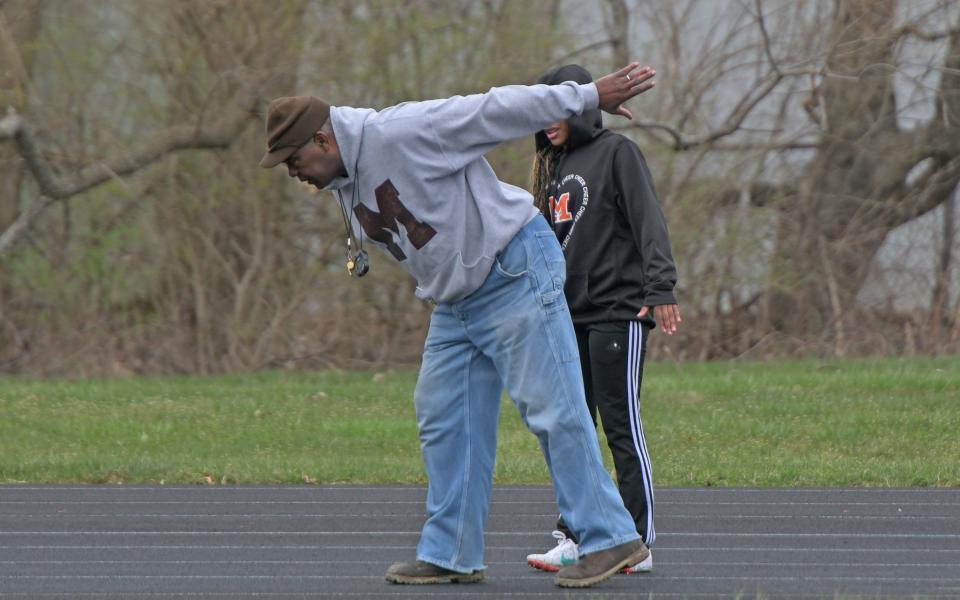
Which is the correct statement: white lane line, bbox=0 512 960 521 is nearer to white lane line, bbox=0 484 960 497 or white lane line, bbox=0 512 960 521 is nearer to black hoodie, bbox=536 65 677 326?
white lane line, bbox=0 484 960 497

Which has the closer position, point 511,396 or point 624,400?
point 511,396

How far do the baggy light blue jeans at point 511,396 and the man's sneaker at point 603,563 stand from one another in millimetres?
33

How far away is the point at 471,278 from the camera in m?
5.50

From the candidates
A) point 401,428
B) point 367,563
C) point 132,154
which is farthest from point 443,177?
point 132,154

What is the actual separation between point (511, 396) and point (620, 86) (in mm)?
1179

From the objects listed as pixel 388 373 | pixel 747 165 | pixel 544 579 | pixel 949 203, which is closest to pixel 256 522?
pixel 544 579

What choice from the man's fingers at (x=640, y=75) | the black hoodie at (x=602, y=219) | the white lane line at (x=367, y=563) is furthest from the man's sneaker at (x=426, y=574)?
the man's fingers at (x=640, y=75)

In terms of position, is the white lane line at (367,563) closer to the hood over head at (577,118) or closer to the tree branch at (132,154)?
the hood over head at (577,118)

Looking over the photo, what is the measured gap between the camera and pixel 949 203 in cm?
1736

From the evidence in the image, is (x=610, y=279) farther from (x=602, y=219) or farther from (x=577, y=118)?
(x=577, y=118)

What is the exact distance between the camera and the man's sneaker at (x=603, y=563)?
5.62 meters

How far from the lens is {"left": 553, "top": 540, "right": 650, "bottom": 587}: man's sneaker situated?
5.62 m

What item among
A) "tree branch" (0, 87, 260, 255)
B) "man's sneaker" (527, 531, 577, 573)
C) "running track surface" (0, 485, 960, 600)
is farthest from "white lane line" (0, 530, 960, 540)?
"tree branch" (0, 87, 260, 255)

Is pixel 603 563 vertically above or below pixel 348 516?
above
